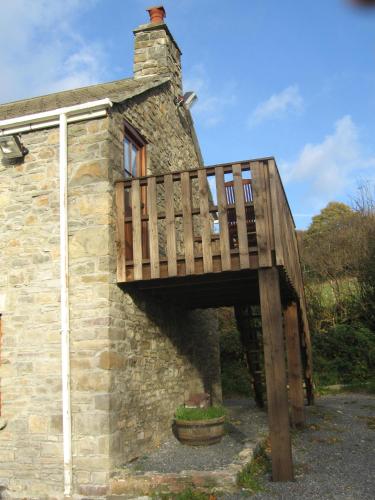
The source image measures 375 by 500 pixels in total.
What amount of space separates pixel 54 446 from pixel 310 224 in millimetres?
25009

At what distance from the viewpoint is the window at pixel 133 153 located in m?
7.66

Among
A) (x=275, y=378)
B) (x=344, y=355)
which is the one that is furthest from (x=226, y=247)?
(x=344, y=355)

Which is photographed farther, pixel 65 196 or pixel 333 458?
pixel 333 458

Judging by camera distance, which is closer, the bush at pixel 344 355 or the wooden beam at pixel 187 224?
the wooden beam at pixel 187 224

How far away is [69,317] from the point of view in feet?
20.7

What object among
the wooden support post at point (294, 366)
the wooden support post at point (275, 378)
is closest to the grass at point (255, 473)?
the wooden support post at point (275, 378)

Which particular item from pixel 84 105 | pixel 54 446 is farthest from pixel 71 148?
pixel 54 446

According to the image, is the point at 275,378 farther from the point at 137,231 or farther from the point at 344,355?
the point at 344,355

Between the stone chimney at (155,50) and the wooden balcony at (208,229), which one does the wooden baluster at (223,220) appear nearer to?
the wooden balcony at (208,229)

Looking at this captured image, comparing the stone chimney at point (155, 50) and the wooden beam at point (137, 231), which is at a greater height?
the stone chimney at point (155, 50)

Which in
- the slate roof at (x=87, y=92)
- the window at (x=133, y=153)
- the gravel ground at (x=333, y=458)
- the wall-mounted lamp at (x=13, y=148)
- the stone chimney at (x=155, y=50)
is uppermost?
the stone chimney at (x=155, y=50)

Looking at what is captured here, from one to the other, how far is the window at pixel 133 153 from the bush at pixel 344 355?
408 inches

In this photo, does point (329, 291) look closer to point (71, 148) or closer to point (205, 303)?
A: point (205, 303)

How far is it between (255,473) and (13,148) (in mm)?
5336
